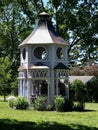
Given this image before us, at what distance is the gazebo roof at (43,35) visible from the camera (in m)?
30.9

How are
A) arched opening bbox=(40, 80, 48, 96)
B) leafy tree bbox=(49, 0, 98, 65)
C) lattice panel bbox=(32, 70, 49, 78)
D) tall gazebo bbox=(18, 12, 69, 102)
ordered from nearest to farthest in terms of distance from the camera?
lattice panel bbox=(32, 70, 49, 78)
tall gazebo bbox=(18, 12, 69, 102)
arched opening bbox=(40, 80, 48, 96)
leafy tree bbox=(49, 0, 98, 65)

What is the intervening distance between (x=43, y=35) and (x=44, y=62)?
229 centimetres

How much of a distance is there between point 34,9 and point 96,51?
8566mm

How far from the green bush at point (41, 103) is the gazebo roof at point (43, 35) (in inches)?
180

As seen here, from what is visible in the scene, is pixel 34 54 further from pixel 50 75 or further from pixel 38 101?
pixel 38 101

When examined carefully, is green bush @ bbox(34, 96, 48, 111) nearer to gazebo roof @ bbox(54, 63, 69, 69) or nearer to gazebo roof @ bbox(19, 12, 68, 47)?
gazebo roof @ bbox(54, 63, 69, 69)

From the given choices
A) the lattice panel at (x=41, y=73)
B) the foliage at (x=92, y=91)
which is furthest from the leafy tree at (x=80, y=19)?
the lattice panel at (x=41, y=73)

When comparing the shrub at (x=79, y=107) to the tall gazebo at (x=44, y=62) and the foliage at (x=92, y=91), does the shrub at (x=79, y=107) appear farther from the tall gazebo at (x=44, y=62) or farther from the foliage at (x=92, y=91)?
the foliage at (x=92, y=91)

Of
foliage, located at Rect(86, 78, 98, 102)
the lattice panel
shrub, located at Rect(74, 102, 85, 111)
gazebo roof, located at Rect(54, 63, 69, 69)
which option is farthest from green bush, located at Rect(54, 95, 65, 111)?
foliage, located at Rect(86, 78, 98, 102)

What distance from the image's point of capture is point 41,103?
2872 centimetres

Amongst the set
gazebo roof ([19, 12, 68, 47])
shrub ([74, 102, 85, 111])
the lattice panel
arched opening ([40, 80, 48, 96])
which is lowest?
shrub ([74, 102, 85, 111])

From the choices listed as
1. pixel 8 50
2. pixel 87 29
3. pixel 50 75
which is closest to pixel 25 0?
pixel 87 29

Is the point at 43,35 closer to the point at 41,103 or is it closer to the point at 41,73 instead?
the point at 41,73

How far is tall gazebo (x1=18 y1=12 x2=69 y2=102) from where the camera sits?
3038 centimetres
